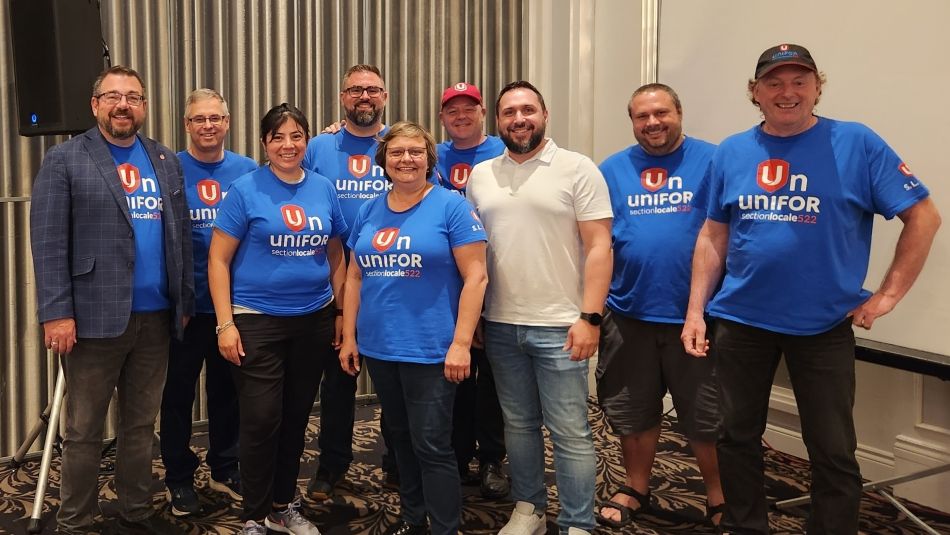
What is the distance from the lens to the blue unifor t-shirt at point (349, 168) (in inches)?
114

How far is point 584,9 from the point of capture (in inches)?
169

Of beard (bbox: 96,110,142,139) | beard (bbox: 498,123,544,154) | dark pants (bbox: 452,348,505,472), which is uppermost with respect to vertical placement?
beard (bbox: 96,110,142,139)

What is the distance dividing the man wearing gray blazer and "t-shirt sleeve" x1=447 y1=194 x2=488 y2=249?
94 cm

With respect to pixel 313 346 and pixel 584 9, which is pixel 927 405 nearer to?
pixel 313 346

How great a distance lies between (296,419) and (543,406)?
822 mm

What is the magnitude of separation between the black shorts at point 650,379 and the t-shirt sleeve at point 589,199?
53cm

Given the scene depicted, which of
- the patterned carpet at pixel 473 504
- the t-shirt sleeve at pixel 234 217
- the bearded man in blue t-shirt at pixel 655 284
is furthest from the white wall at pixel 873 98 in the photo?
the t-shirt sleeve at pixel 234 217

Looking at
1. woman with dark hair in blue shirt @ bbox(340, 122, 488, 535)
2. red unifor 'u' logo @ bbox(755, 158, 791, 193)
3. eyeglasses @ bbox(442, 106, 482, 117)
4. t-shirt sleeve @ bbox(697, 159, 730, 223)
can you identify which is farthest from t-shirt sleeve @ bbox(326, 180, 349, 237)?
red unifor 'u' logo @ bbox(755, 158, 791, 193)

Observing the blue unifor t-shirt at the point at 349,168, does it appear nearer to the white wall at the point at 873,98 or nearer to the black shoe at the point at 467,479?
the black shoe at the point at 467,479

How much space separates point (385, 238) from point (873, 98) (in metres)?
1.90

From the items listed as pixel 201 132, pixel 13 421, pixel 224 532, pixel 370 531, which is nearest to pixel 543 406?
pixel 370 531

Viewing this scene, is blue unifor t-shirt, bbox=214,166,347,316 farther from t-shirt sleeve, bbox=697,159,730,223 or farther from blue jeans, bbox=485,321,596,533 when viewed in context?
t-shirt sleeve, bbox=697,159,730,223

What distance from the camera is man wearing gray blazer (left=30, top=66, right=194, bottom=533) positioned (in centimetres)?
228

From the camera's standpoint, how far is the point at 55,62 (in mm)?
2818
